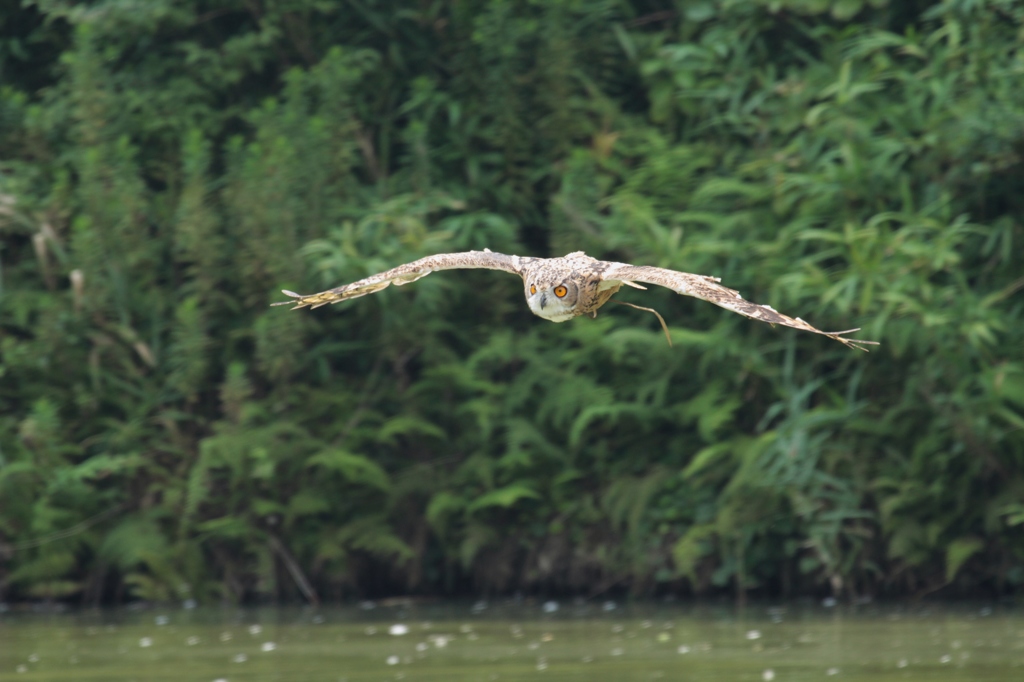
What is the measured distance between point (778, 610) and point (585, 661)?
2105 millimetres

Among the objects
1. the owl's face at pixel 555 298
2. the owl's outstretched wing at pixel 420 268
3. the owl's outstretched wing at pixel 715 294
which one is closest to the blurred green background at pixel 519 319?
the owl's outstretched wing at pixel 420 268

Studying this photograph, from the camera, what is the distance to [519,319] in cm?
1032

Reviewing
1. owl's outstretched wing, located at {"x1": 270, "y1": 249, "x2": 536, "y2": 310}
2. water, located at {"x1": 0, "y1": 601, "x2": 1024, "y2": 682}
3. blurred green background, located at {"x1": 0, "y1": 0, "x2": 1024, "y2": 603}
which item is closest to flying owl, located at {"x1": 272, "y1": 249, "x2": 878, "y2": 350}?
owl's outstretched wing, located at {"x1": 270, "y1": 249, "x2": 536, "y2": 310}

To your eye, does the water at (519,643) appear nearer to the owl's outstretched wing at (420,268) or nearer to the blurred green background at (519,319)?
the blurred green background at (519,319)

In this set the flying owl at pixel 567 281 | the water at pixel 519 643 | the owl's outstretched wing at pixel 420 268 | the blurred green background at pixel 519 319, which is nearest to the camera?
the flying owl at pixel 567 281

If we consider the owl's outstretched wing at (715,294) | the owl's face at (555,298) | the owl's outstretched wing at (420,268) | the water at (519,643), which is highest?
the owl's outstretched wing at (420,268)

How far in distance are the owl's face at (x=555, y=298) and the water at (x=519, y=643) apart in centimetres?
209

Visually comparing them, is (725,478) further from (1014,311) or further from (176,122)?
(176,122)

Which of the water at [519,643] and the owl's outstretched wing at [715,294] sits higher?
the owl's outstretched wing at [715,294]

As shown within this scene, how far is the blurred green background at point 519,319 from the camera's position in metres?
8.71

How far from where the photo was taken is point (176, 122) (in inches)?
406

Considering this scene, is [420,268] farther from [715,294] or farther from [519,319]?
[519,319]

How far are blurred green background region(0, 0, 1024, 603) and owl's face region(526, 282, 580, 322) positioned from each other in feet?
11.9

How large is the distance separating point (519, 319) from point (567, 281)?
5.11 m
